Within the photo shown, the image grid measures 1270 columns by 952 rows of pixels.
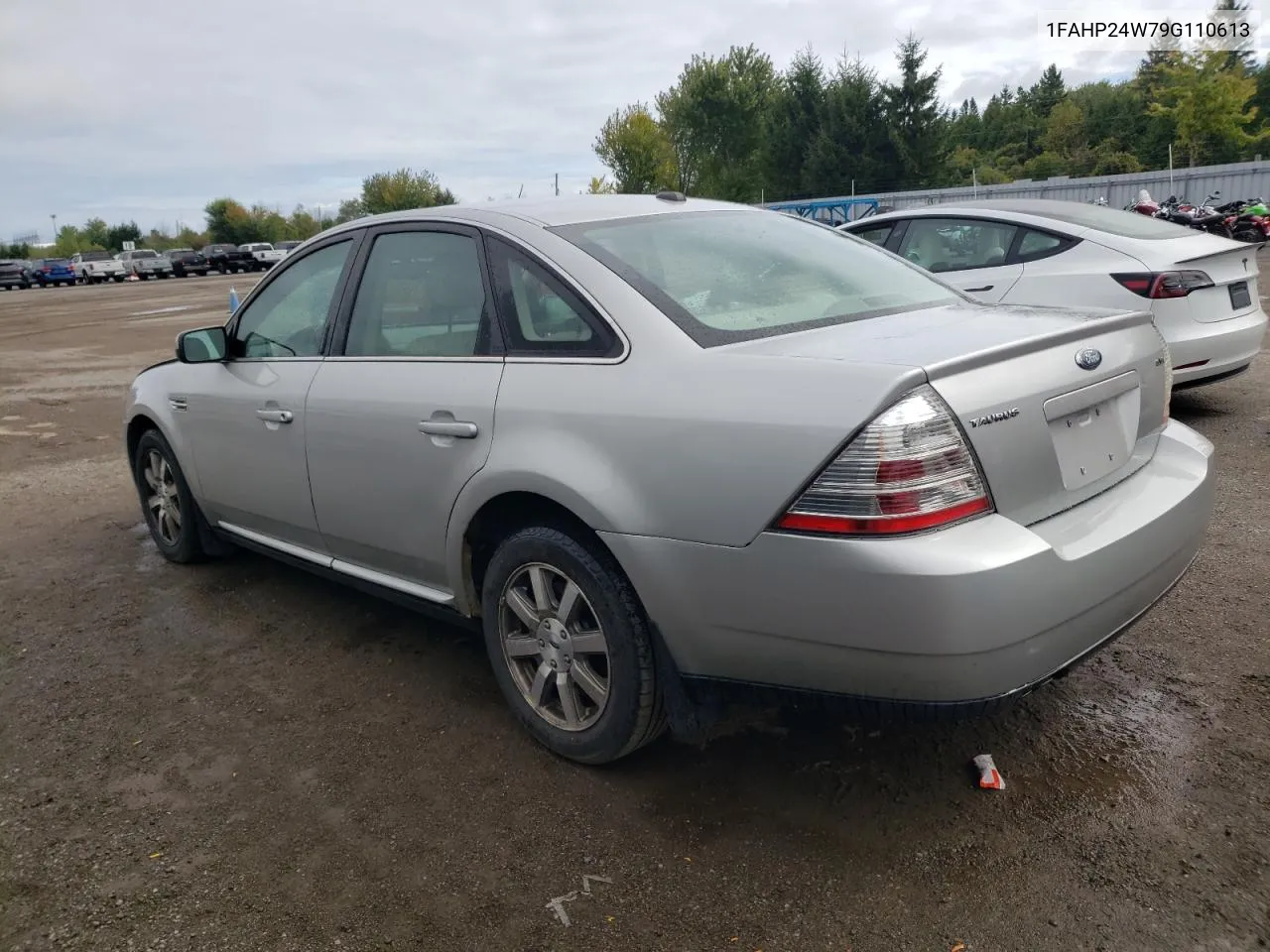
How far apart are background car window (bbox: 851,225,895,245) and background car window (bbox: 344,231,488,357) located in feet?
15.0

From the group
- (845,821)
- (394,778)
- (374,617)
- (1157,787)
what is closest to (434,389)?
(394,778)

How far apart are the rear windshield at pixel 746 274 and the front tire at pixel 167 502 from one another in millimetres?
2688

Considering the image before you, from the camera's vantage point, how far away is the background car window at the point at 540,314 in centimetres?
284

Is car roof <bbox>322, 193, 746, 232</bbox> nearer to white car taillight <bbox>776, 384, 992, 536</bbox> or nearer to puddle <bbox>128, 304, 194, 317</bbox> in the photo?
white car taillight <bbox>776, 384, 992, 536</bbox>

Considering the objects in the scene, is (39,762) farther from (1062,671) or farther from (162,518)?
(1062,671)

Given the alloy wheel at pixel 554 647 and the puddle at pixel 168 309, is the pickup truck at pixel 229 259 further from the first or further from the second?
the alloy wheel at pixel 554 647

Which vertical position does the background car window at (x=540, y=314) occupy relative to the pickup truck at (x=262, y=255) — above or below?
below

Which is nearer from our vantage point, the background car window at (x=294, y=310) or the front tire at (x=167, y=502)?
the background car window at (x=294, y=310)

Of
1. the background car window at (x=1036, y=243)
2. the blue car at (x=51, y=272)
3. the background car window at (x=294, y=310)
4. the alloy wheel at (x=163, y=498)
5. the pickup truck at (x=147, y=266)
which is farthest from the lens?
the pickup truck at (x=147, y=266)

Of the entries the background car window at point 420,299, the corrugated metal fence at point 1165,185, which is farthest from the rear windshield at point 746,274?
the corrugated metal fence at point 1165,185

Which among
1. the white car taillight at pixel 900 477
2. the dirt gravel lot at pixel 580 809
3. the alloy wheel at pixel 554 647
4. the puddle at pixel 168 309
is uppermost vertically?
the puddle at pixel 168 309

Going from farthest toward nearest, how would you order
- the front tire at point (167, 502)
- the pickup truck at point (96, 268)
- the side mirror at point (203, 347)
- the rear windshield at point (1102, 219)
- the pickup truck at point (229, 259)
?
the pickup truck at point (229, 259) < the pickup truck at point (96, 268) < the rear windshield at point (1102, 219) < the front tire at point (167, 502) < the side mirror at point (203, 347)

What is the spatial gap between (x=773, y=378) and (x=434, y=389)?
4.10 ft

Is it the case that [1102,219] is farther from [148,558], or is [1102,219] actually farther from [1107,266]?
[148,558]
